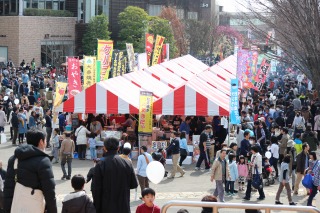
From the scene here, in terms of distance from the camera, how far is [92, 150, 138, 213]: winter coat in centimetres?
687

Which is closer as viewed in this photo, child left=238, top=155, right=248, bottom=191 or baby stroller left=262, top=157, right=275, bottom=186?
child left=238, top=155, right=248, bottom=191

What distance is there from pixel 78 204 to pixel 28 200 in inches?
26.1

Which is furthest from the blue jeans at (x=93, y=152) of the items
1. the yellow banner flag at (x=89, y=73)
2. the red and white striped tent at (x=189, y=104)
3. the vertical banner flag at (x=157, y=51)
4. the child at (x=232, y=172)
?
the vertical banner flag at (x=157, y=51)

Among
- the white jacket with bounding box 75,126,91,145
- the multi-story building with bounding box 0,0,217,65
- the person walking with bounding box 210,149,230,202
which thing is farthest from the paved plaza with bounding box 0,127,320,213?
the multi-story building with bounding box 0,0,217,65

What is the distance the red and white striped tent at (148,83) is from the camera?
23134 millimetres

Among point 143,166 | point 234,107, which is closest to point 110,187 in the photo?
point 143,166

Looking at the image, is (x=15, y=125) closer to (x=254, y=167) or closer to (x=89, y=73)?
(x=89, y=73)

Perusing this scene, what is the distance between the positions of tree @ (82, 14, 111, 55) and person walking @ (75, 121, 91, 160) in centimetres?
3281

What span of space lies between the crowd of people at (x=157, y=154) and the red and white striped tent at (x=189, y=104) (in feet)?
1.52

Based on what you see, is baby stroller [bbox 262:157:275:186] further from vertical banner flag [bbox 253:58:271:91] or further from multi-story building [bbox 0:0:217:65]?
multi-story building [bbox 0:0:217:65]

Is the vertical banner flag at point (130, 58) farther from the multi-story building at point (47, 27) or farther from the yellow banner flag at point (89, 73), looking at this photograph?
the multi-story building at point (47, 27)

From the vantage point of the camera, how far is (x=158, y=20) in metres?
48.9

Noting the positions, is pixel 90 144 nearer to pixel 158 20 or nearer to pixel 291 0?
pixel 291 0

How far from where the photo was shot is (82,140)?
1956 centimetres
